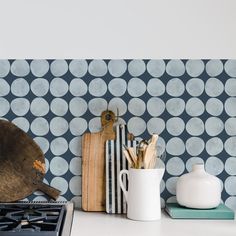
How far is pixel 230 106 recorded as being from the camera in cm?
184

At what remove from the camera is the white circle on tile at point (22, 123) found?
1.83 meters

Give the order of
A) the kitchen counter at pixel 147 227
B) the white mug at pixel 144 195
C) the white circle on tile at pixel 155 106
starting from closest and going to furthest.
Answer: the kitchen counter at pixel 147 227
the white mug at pixel 144 195
the white circle on tile at pixel 155 106

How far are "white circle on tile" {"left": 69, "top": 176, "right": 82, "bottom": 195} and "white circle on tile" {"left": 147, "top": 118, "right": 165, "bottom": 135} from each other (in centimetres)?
34

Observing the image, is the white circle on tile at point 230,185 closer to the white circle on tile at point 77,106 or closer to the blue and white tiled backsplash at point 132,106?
the blue and white tiled backsplash at point 132,106

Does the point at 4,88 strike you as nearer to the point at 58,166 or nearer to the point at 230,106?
the point at 58,166

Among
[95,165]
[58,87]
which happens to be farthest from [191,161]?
[58,87]

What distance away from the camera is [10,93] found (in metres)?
1.84

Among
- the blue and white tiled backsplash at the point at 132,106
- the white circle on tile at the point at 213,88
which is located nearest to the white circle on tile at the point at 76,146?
the blue and white tiled backsplash at the point at 132,106

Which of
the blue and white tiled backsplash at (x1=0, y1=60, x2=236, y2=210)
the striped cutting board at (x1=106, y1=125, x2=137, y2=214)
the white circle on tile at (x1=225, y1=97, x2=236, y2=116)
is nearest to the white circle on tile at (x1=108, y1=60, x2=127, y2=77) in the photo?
the blue and white tiled backsplash at (x1=0, y1=60, x2=236, y2=210)

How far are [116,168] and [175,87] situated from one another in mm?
402

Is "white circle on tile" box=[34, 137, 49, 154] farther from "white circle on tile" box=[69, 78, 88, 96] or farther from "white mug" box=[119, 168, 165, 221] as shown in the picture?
"white mug" box=[119, 168, 165, 221]

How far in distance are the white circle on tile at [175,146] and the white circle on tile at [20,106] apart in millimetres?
586
